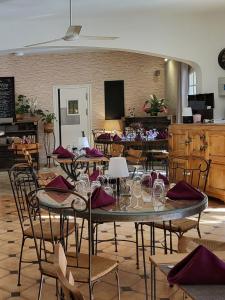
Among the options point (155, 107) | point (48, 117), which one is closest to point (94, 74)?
point (48, 117)

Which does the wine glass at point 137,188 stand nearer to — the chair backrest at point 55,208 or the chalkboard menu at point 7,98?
the chair backrest at point 55,208

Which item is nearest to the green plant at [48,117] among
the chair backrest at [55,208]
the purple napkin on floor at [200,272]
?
the chair backrest at [55,208]

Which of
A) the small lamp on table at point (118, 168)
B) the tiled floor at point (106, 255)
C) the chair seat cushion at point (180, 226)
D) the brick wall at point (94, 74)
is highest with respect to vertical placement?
the brick wall at point (94, 74)

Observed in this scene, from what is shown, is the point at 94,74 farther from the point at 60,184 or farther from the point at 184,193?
the point at 184,193

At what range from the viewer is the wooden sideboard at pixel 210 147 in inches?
229

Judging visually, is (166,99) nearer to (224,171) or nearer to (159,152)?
(159,152)

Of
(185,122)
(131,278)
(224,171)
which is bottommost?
(131,278)

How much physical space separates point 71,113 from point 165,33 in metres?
5.43

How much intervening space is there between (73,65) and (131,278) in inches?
380

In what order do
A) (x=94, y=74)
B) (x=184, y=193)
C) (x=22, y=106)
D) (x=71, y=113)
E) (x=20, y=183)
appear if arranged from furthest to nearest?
1. (x=71, y=113)
2. (x=94, y=74)
3. (x=22, y=106)
4. (x=20, y=183)
5. (x=184, y=193)

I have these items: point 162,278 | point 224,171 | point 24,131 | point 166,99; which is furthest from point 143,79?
point 162,278

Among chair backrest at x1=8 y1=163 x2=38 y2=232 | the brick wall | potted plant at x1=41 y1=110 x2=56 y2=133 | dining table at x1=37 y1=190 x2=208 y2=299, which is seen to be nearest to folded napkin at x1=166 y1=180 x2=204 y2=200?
dining table at x1=37 y1=190 x2=208 y2=299

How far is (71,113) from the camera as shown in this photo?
12516 millimetres

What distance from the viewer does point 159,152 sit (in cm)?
876
